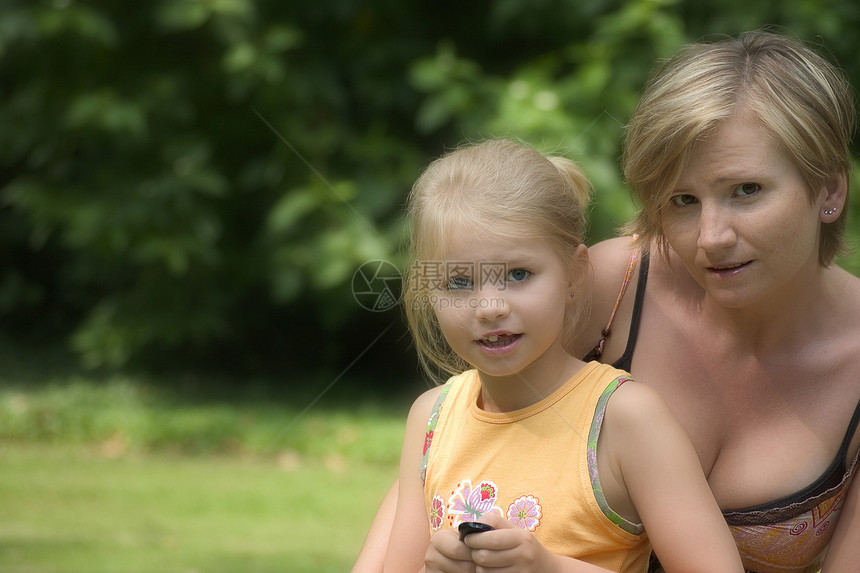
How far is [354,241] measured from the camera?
191 inches

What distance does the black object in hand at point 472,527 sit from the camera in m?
1.46

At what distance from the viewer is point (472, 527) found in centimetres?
146

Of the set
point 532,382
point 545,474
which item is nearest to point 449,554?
point 545,474

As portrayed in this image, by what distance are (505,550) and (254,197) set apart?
481cm

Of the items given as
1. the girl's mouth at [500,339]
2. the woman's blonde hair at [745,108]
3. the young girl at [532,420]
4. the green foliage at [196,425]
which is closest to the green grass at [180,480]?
the green foliage at [196,425]

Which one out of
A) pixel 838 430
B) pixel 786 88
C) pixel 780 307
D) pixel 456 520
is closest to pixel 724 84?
pixel 786 88

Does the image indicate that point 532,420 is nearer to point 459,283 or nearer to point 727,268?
point 459,283

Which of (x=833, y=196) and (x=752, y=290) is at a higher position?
(x=833, y=196)

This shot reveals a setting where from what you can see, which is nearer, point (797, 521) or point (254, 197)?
point (797, 521)

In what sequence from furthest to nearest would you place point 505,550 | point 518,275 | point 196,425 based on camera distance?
1. point 196,425
2. point 518,275
3. point 505,550

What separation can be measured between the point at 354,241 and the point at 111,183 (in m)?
1.65

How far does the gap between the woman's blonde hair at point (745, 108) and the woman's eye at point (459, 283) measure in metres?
0.37

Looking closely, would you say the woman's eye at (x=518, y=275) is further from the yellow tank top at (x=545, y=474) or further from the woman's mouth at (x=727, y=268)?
the woman's mouth at (x=727, y=268)

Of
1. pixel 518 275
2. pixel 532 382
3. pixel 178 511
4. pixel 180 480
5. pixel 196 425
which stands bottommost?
pixel 532 382
